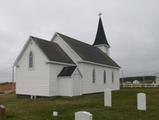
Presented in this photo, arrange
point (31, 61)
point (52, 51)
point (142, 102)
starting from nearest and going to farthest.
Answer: point (142, 102)
point (31, 61)
point (52, 51)

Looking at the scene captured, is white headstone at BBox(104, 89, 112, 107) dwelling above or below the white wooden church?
below

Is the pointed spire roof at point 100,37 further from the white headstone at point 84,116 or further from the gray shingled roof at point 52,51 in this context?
the white headstone at point 84,116

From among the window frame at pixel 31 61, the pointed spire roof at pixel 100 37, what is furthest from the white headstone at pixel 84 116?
the pointed spire roof at pixel 100 37

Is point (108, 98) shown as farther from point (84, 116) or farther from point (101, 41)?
point (101, 41)

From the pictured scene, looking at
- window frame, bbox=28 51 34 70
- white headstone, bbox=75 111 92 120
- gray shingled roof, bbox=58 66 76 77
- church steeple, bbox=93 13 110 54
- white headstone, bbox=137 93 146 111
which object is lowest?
white headstone, bbox=137 93 146 111

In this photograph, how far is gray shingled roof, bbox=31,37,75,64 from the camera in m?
27.2

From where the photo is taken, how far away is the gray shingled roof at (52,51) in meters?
27.2

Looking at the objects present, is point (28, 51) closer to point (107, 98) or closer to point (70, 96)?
point (70, 96)

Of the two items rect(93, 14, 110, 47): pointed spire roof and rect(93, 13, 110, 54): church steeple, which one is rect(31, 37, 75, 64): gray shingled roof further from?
rect(93, 14, 110, 47): pointed spire roof

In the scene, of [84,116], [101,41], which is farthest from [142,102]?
[101,41]

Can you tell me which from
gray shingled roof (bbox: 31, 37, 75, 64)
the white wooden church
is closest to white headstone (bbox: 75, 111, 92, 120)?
the white wooden church

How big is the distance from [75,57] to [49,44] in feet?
11.1

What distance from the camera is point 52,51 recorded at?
28.7 m

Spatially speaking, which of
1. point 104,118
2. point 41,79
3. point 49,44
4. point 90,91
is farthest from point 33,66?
point 104,118
